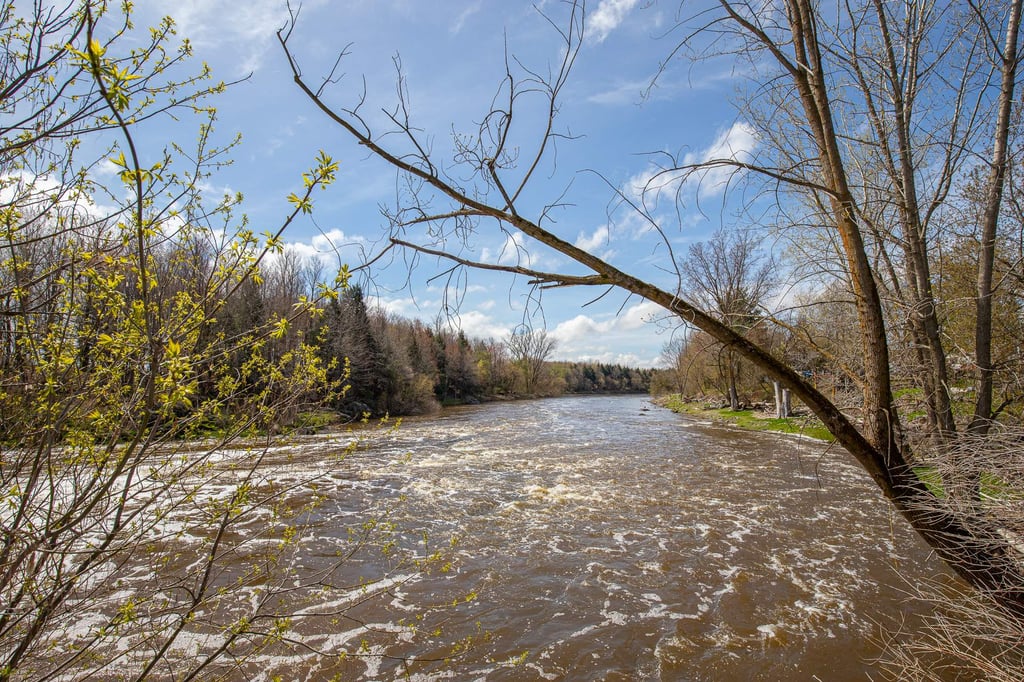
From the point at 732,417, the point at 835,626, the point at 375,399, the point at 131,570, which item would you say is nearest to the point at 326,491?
the point at 131,570

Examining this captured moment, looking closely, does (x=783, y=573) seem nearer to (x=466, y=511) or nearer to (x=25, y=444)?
(x=466, y=511)

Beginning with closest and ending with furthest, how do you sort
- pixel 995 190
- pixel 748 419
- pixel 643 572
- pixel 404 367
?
pixel 995 190
pixel 643 572
pixel 748 419
pixel 404 367

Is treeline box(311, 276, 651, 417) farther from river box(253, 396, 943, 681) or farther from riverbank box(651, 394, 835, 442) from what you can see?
riverbank box(651, 394, 835, 442)

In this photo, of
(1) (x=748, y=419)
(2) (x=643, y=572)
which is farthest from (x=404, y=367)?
(2) (x=643, y=572)

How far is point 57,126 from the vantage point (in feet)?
7.13

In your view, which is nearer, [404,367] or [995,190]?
[995,190]

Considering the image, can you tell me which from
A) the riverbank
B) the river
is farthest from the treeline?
the riverbank

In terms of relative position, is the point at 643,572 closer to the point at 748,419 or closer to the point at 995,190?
the point at 995,190

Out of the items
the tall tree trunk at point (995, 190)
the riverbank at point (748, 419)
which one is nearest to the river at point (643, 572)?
the tall tree trunk at point (995, 190)

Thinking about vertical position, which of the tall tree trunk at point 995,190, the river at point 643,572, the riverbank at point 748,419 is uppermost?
the tall tree trunk at point 995,190

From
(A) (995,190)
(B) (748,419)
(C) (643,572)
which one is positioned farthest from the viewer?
(B) (748,419)

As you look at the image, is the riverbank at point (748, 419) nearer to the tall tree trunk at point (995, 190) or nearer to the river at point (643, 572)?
the river at point (643, 572)

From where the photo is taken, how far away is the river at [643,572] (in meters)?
4.43

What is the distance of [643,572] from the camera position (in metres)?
6.28
